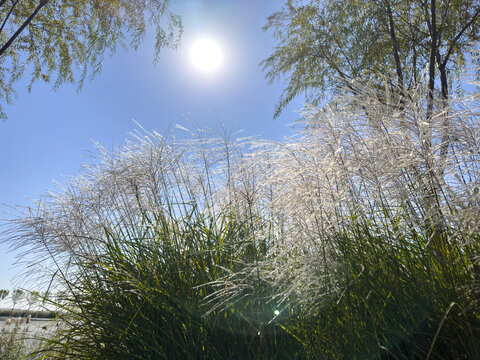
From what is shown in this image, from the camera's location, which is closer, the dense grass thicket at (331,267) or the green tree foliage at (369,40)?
the dense grass thicket at (331,267)

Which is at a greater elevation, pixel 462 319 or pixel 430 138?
pixel 430 138

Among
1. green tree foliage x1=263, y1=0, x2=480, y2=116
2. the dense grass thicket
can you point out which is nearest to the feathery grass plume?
the dense grass thicket

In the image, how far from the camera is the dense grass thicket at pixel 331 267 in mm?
1533

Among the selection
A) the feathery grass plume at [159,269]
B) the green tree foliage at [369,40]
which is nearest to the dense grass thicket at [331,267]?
the feathery grass plume at [159,269]

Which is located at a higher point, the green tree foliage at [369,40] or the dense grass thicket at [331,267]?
the green tree foliage at [369,40]

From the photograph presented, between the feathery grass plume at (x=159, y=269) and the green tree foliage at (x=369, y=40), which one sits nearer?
the feathery grass plume at (x=159, y=269)

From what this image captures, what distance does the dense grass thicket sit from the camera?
1.53 meters

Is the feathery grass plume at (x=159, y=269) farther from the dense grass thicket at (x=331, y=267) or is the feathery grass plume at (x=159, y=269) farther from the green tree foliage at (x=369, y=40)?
the green tree foliage at (x=369, y=40)

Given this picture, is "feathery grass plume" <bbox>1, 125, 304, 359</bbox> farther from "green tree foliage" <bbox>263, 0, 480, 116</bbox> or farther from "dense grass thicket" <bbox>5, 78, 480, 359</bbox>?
"green tree foliage" <bbox>263, 0, 480, 116</bbox>

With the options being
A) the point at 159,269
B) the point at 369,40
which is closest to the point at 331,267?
the point at 159,269

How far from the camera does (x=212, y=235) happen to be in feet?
7.28

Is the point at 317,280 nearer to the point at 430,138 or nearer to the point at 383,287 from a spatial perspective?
the point at 383,287

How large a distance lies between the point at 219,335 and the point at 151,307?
1.30 ft

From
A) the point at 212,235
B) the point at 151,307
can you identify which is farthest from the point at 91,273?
the point at 212,235
